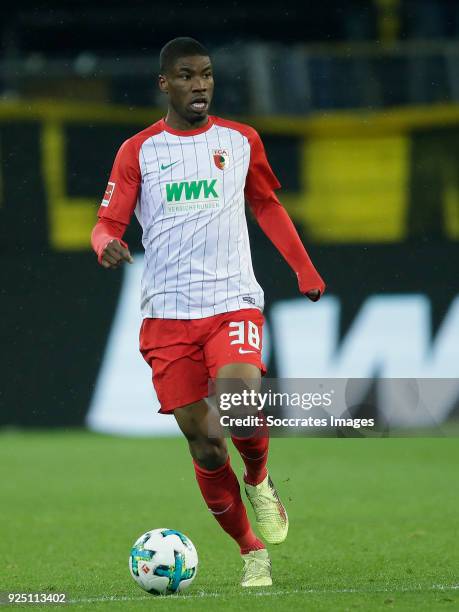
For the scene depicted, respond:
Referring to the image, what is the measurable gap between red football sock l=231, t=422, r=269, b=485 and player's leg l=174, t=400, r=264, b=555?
0.06 m

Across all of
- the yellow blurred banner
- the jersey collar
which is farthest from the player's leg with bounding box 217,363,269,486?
the yellow blurred banner

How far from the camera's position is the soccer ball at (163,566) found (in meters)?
5.23

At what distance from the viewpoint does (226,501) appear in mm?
5488

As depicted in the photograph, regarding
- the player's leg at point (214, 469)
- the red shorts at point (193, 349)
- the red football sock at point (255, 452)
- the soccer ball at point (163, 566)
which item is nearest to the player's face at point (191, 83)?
the red shorts at point (193, 349)

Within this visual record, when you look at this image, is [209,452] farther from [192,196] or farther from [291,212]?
[291,212]

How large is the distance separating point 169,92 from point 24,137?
720cm

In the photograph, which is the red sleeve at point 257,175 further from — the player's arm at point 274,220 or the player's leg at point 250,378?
the player's leg at point 250,378

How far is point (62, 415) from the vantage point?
12258 mm

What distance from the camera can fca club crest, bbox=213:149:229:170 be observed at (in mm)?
5574

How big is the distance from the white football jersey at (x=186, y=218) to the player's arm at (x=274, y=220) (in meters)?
0.11

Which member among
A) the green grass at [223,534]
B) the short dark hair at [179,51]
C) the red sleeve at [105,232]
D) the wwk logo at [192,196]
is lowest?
the green grass at [223,534]

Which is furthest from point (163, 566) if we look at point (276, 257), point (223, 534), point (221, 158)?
point (276, 257)

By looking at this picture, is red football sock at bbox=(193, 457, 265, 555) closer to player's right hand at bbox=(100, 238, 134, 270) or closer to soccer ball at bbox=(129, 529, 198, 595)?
soccer ball at bbox=(129, 529, 198, 595)

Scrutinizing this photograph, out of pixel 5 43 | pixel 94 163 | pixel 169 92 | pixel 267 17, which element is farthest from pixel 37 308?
pixel 267 17
